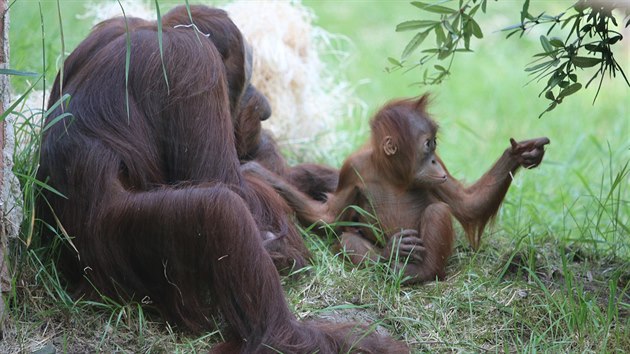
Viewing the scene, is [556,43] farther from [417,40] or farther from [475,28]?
[417,40]

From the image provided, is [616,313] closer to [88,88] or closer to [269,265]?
[269,265]

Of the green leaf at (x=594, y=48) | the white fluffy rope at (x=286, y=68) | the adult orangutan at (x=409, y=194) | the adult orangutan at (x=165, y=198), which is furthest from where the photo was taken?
the white fluffy rope at (x=286, y=68)

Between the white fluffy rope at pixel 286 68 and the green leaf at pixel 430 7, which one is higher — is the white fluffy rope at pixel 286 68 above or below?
below

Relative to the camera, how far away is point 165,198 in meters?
2.83

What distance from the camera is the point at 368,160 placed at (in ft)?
12.4

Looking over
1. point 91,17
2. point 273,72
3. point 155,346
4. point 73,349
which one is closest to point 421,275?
point 155,346

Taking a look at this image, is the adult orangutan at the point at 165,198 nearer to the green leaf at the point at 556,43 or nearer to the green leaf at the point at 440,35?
the green leaf at the point at 440,35

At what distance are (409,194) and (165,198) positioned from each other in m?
1.20

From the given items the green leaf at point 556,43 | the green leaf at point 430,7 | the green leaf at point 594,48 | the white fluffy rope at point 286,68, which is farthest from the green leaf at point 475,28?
the white fluffy rope at point 286,68

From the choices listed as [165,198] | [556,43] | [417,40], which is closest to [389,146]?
[417,40]

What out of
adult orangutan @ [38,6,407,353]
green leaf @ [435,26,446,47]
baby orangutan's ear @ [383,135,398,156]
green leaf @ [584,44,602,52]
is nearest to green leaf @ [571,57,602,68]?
green leaf @ [584,44,602,52]

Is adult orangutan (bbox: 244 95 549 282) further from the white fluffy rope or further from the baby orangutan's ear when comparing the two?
the white fluffy rope

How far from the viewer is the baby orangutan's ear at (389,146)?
362 cm

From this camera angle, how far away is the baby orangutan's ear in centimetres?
362
